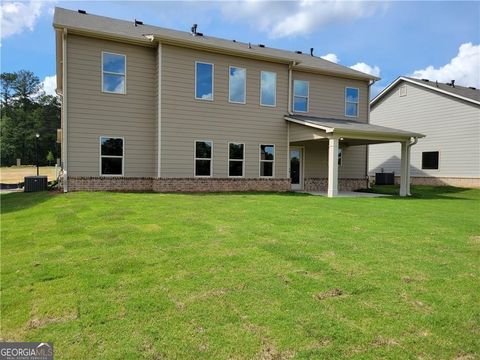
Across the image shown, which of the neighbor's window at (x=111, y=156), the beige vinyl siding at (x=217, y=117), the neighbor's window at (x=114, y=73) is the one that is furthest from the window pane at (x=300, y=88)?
the neighbor's window at (x=111, y=156)

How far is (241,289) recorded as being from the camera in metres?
4.11

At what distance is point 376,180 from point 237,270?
70.9ft

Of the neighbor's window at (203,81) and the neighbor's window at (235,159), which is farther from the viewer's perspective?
the neighbor's window at (235,159)

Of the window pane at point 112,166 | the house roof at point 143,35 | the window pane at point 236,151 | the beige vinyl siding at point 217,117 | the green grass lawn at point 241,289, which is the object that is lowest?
the green grass lawn at point 241,289

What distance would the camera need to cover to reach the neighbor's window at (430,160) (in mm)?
23053

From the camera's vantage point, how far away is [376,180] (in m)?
24.4

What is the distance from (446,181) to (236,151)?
13695mm

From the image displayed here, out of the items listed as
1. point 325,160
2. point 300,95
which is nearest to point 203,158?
point 300,95

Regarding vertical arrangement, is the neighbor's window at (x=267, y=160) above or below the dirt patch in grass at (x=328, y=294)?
above

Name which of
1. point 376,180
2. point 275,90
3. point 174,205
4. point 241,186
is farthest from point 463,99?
point 174,205

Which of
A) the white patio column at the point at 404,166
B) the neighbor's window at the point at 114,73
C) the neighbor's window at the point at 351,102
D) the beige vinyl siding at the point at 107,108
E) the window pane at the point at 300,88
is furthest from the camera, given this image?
the neighbor's window at the point at 351,102

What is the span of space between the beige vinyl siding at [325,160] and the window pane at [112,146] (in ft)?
25.9

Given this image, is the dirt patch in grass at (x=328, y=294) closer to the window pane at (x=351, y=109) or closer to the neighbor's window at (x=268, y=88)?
the neighbor's window at (x=268, y=88)

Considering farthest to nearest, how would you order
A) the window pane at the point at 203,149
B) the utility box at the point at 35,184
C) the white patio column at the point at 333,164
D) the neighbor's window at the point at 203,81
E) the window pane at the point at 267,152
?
the window pane at the point at 267,152
the window pane at the point at 203,149
the neighbor's window at the point at 203,81
the utility box at the point at 35,184
the white patio column at the point at 333,164
